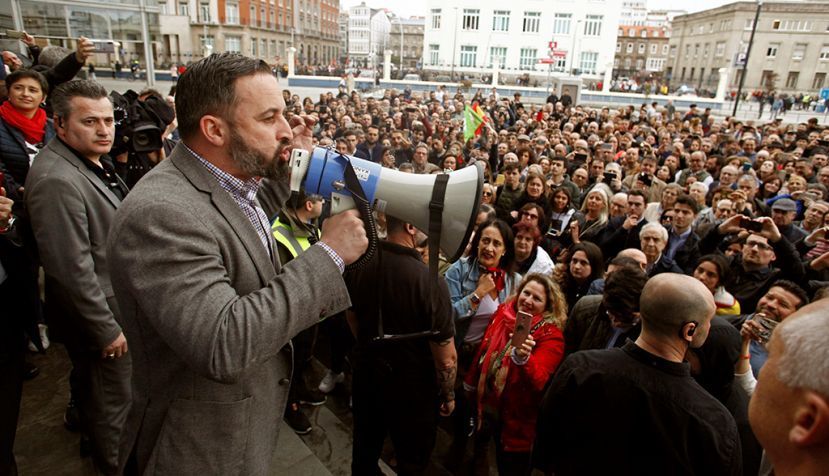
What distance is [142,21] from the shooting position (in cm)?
1300

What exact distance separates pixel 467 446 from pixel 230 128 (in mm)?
2864

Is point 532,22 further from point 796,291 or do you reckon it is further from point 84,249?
point 84,249

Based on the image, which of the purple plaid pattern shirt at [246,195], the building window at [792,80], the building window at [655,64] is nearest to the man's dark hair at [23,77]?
the purple plaid pattern shirt at [246,195]

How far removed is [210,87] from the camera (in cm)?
125

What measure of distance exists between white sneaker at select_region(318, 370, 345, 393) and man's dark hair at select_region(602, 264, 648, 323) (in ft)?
7.32

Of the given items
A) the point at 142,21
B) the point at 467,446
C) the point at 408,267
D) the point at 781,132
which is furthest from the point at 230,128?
the point at 781,132

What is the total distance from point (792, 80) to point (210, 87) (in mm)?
70347

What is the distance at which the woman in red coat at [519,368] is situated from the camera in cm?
260

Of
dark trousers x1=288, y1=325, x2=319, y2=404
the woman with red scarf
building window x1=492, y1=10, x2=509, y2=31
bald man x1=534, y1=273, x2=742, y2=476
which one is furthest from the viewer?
building window x1=492, y1=10, x2=509, y2=31

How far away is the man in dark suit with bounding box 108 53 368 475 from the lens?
1.11m

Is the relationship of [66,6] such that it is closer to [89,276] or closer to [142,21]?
[142,21]

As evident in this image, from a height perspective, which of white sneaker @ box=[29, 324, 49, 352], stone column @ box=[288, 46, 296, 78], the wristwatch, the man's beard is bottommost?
white sneaker @ box=[29, 324, 49, 352]

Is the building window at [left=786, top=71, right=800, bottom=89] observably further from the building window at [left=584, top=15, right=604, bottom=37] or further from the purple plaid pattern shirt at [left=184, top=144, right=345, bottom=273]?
the purple plaid pattern shirt at [left=184, top=144, right=345, bottom=273]

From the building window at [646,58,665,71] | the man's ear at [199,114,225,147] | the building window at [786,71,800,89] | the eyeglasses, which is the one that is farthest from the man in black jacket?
the building window at [646,58,665,71]
